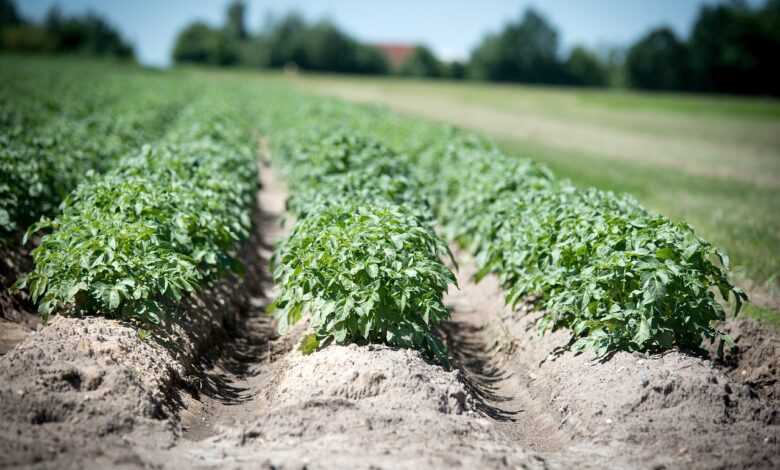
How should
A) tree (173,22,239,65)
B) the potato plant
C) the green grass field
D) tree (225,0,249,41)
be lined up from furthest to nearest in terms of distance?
1. tree (225,0,249,41)
2. tree (173,22,239,65)
3. the green grass field
4. the potato plant

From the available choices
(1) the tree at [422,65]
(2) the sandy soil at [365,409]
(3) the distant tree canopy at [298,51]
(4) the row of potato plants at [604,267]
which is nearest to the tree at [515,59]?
(1) the tree at [422,65]

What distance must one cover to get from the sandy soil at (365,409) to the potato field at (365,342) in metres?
0.02

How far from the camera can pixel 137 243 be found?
18.8ft

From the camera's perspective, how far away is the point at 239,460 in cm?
413

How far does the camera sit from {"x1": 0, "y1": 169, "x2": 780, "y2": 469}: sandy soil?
4.20 metres

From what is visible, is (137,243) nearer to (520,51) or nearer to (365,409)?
(365,409)

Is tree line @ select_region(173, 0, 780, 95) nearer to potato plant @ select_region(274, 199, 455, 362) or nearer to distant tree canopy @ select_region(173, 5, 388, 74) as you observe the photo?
distant tree canopy @ select_region(173, 5, 388, 74)

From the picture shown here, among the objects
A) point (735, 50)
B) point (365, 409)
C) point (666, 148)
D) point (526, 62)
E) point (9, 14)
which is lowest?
point (365, 409)

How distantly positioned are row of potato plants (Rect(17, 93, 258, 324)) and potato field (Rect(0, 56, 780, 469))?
25 millimetres

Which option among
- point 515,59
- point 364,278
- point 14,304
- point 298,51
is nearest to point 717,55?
point 515,59

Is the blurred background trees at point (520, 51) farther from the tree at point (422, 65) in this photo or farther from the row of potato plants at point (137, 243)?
the row of potato plants at point (137, 243)

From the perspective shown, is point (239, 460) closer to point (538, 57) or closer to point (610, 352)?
point (610, 352)

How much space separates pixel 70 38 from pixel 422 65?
50.1 metres

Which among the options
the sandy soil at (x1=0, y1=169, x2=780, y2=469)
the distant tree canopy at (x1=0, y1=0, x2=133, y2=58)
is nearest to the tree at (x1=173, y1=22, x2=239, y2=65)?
the distant tree canopy at (x1=0, y1=0, x2=133, y2=58)
